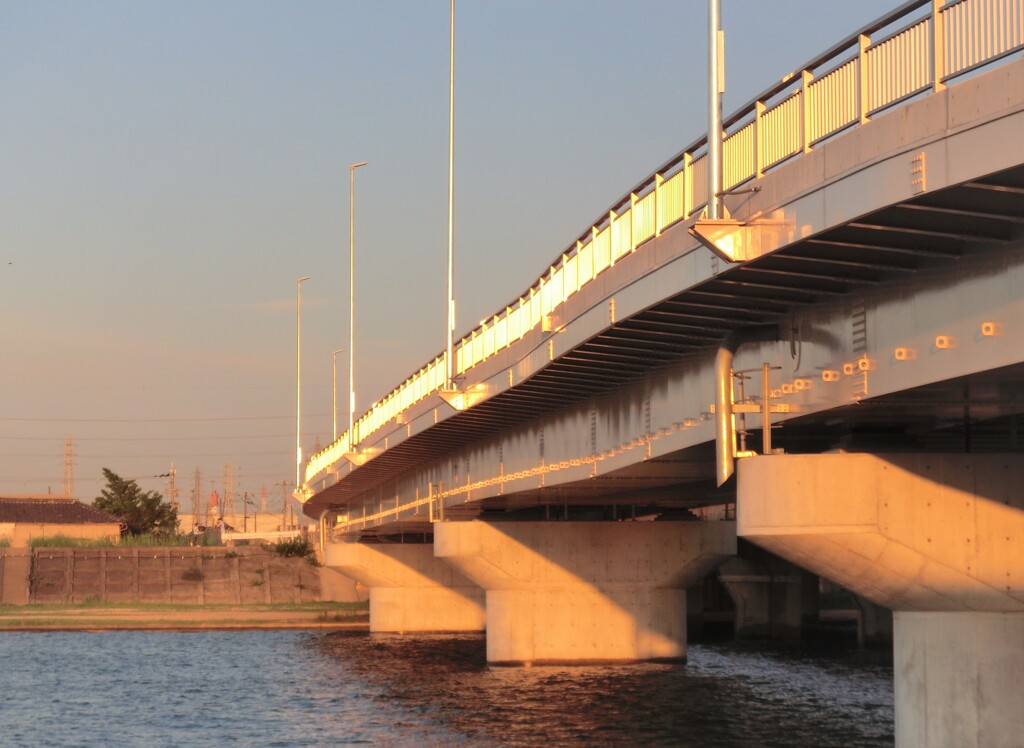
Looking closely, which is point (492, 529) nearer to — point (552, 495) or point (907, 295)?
point (552, 495)

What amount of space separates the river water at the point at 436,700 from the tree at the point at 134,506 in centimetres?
10515

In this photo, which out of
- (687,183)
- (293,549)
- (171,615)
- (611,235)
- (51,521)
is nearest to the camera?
(687,183)

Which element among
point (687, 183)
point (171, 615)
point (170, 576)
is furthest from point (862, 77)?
point (170, 576)

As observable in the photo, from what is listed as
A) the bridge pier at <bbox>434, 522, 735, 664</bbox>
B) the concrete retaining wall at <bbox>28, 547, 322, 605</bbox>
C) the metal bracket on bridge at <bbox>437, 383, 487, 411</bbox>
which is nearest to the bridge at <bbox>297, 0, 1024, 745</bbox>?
the metal bracket on bridge at <bbox>437, 383, 487, 411</bbox>

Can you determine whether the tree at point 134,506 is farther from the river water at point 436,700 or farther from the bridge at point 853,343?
the bridge at point 853,343

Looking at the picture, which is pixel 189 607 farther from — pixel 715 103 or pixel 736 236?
pixel 736 236

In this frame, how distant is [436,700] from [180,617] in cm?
5362

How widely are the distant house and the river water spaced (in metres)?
76.5

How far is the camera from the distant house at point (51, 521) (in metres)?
147

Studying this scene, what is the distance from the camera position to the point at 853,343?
73.6ft

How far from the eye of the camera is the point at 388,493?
7275 centimetres

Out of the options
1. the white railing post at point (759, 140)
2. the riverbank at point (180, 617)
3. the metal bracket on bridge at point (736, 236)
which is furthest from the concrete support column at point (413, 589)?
the metal bracket on bridge at point (736, 236)

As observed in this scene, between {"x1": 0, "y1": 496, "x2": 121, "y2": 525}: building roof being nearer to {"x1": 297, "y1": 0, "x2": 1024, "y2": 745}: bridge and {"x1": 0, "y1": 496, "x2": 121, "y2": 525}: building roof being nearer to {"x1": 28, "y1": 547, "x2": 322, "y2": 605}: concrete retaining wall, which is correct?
{"x1": 28, "y1": 547, "x2": 322, "y2": 605}: concrete retaining wall

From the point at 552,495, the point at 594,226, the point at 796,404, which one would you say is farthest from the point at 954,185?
the point at 552,495
